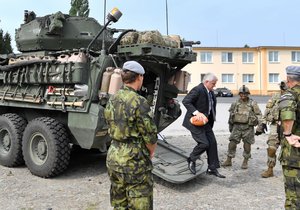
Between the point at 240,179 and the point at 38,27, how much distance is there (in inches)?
175

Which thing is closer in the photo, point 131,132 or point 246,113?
point 131,132

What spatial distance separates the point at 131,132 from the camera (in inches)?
137

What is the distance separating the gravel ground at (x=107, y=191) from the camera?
5293 mm

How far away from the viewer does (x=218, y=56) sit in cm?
4775

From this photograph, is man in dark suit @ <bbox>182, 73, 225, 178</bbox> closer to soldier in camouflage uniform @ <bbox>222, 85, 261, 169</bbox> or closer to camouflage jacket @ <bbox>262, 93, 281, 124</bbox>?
camouflage jacket @ <bbox>262, 93, 281, 124</bbox>

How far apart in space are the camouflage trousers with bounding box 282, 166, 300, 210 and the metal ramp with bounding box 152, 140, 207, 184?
2117mm

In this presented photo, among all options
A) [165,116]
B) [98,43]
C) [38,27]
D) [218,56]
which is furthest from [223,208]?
[218,56]

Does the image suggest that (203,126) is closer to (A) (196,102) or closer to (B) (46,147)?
(A) (196,102)

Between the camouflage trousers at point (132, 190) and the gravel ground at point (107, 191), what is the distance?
1641 millimetres

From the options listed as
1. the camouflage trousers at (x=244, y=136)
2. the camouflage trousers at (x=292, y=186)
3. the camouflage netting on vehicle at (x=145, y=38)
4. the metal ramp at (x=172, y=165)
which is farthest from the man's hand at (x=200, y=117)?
the camouflage trousers at (x=292, y=186)

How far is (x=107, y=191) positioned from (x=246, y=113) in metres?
3.04

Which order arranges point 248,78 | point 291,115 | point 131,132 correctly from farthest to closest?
1. point 248,78
2. point 291,115
3. point 131,132

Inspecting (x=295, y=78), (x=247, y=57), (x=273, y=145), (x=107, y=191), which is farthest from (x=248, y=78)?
(x=295, y=78)

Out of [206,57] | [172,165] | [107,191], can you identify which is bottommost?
[107,191]
